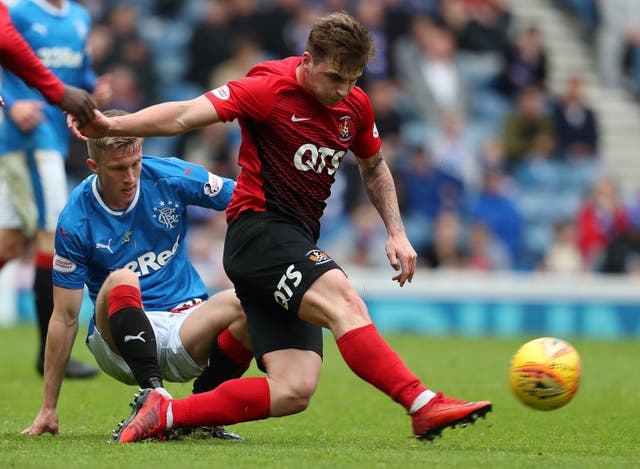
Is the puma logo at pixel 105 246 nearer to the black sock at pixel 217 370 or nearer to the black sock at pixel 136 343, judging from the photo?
the black sock at pixel 136 343

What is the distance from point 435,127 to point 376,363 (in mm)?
12437

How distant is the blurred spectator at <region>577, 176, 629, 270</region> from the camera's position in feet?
50.8

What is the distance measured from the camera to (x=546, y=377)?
5648mm

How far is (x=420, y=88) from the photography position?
17438 millimetres

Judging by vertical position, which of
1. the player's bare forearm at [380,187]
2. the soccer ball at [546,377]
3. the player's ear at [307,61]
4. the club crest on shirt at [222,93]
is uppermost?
the player's ear at [307,61]

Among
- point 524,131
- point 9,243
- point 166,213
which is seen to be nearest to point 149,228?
point 166,213

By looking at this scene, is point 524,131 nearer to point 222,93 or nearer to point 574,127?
point 574,127

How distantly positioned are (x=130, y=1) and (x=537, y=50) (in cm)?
629

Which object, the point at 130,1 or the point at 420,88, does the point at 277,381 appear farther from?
the point at 130,1

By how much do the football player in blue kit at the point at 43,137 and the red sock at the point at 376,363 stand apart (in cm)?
369

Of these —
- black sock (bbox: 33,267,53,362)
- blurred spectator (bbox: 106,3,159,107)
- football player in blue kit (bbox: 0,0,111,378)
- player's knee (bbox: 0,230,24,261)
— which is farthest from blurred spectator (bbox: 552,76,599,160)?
black sock (bbox: 33,267,53,362)

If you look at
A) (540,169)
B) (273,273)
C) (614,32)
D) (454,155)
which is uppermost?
(614,32)

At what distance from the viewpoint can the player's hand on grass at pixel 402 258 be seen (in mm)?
5539

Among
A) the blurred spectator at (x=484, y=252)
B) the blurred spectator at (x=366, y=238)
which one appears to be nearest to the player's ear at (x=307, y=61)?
the blurred spectator at (x=366, y=238)
